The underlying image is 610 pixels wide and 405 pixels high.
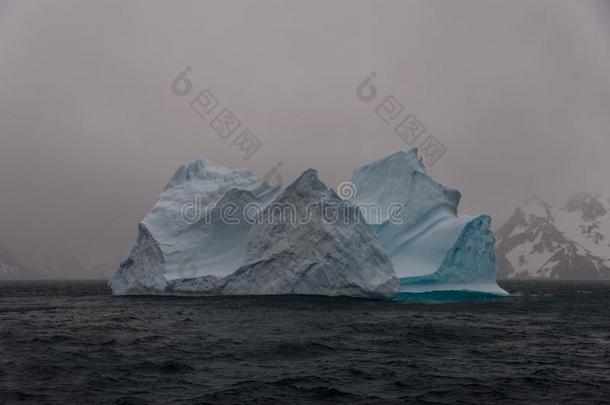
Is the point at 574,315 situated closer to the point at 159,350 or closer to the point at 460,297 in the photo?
the point at 460,297

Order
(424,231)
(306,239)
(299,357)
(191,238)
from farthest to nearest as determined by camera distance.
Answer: (424,231), (191,238), (306,239), (299,357)

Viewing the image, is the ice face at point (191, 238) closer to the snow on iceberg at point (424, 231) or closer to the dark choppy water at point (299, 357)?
the snow on iceberg at point (424, 231)

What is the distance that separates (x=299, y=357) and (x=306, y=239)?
18329 millimetres

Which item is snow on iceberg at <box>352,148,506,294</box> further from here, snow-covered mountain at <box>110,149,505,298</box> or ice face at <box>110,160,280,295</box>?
Result: ice face at <box>110,160,280,295</box>

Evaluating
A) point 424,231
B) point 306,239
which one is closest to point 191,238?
point 306,239

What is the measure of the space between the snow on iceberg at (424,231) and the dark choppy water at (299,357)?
33.1 feet

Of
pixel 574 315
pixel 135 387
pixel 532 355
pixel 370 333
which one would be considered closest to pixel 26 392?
pixel 135 387

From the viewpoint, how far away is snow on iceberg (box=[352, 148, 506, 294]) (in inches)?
1506

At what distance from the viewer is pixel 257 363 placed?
15.8m

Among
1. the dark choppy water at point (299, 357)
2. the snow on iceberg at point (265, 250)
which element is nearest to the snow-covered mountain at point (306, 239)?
the snow on iceberg at point (265, 250)

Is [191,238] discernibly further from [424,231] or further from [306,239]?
[424,231]

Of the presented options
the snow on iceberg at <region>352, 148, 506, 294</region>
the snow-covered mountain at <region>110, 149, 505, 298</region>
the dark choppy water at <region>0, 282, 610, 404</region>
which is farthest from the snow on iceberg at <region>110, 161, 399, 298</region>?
the dark choppy water at <region>0, 282, 610, 404</region>

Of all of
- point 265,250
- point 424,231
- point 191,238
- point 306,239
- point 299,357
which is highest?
point 424,231

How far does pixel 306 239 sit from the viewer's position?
115 feet
